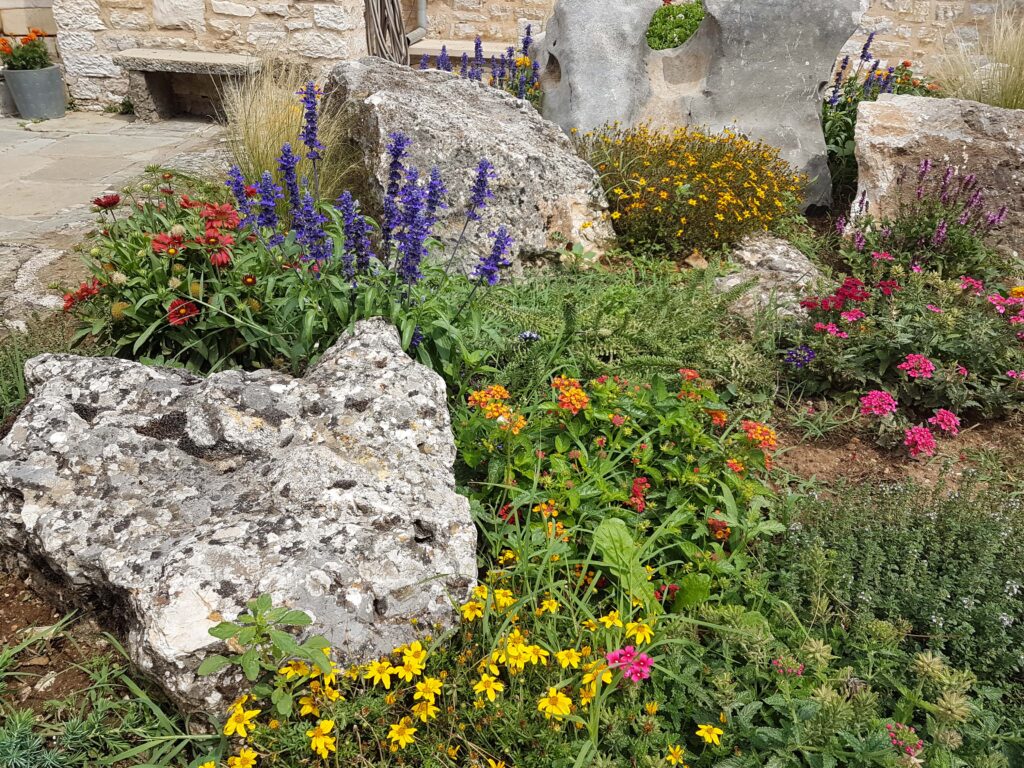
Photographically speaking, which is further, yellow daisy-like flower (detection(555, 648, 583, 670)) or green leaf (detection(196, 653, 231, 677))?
yellow daisy-like flower (detection(555, 648, 583, 670))

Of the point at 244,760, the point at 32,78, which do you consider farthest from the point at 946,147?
the point at 32,78

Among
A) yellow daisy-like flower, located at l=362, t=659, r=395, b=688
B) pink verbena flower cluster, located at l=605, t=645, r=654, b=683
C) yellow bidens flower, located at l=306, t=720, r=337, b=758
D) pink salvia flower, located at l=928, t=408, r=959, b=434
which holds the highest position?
yellow daisy-like flower, located at l=362, t=659, r=395, b=688

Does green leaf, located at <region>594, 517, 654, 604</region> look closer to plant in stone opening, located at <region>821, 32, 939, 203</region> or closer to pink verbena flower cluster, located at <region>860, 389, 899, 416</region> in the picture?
pink verbena flower cluster, located at <region>860, 389, 899, 416</region>

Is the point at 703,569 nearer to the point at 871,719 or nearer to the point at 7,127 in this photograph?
the point at 871,719

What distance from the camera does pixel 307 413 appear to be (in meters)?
2.49

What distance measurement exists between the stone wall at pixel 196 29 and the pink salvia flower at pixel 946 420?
22.0ft

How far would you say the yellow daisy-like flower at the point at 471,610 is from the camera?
2006mm

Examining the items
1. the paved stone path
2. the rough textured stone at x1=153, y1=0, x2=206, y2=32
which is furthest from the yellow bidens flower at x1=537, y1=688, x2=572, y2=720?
the rough textured stone at x1=153, y1=0, x2=206, y2=32

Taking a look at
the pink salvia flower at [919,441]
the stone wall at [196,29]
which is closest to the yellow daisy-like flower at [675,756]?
the pink salvia flower at [919,441]

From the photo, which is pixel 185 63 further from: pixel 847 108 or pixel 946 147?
pixel 946 147

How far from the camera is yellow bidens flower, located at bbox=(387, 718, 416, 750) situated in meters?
1.75

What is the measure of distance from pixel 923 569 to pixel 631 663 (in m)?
1.08

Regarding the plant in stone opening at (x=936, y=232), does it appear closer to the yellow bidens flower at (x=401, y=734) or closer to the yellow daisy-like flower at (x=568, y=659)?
the yellow daisy-like flower at (x=568, y=659)

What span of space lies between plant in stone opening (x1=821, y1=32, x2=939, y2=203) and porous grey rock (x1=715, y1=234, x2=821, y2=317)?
1.46m
